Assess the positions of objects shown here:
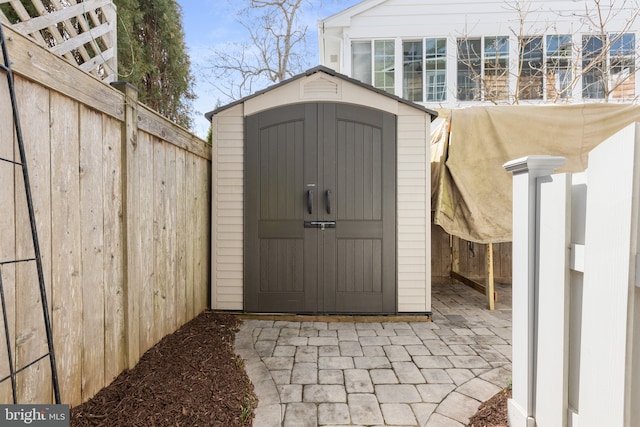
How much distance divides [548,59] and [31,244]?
28.5ft

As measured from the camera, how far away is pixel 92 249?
1.83m

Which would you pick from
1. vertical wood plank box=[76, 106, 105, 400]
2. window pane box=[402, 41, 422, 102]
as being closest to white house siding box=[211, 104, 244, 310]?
vertical wood plank box=[76, 106, 105, 400]

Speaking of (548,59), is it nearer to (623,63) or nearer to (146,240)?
(623,63)

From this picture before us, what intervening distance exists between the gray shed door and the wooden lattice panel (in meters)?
1.79

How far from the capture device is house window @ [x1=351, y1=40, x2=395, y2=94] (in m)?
7.07

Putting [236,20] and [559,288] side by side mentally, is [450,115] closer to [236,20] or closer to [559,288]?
[559,288]

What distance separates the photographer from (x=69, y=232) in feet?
5.42

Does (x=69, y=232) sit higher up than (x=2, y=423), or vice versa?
(x=69, y=232)

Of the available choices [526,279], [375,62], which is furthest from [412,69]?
[526,279]

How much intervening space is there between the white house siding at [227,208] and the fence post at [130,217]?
4.47 feet

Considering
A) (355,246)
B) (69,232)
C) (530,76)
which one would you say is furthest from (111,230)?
(530,76)

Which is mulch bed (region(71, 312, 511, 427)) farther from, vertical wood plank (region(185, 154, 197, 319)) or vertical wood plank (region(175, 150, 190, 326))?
vertical wood plank (region(185, 154, 197, 319))

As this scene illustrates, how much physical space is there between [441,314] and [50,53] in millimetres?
3964

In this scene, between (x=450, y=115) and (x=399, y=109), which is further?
(x=450, y=115)
